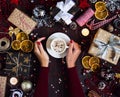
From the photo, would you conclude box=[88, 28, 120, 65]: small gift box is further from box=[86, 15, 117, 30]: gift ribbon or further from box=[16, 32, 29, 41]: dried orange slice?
box=[16, 32, 29, 41]: dried orange slice

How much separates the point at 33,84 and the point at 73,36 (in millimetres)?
225

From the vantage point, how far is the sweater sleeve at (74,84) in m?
1.30

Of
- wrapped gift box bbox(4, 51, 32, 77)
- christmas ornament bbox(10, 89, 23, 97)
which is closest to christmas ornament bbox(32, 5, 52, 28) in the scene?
wrapped gift box bbox(4, 51, 32, 77)

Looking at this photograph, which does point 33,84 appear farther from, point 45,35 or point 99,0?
point 99,0

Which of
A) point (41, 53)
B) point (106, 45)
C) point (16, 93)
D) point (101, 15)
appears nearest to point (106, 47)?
point (106, 45)

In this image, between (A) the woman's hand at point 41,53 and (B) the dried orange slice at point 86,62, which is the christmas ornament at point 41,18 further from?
(B) the dried orange slice at point 86,62

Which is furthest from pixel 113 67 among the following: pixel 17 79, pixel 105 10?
pixel 17 79

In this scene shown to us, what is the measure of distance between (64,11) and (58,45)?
123 millimetres

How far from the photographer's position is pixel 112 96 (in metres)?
1.33

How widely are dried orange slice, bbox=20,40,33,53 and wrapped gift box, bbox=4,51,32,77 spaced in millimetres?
18

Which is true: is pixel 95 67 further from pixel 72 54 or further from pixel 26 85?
pixel 26 85

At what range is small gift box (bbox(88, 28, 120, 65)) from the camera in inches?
52.1

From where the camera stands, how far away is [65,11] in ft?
4.37

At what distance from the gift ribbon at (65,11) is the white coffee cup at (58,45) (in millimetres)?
70
